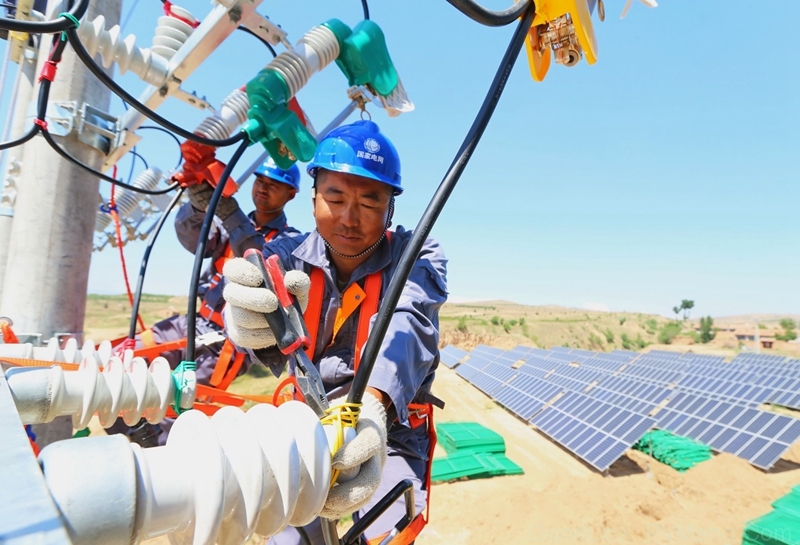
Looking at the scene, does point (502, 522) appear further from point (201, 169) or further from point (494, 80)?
point (494, 80)

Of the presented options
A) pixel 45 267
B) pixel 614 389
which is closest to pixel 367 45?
pixel 45 267

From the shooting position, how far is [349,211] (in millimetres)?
2070

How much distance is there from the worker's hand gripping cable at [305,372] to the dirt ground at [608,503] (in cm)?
516

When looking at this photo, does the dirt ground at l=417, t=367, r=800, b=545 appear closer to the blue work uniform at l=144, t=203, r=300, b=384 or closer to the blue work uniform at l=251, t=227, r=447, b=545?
the blue work uniform at l=144, t=203, r=300, b=384

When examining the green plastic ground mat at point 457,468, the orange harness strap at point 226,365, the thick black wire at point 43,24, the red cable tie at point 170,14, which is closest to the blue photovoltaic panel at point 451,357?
the green plastic ground mat at point 457,468

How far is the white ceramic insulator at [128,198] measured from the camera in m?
4.85

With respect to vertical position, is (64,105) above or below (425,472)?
above

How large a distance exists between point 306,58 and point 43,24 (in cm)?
110

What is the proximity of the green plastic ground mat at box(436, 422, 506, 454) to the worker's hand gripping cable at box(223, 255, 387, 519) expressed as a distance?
26.0 feet

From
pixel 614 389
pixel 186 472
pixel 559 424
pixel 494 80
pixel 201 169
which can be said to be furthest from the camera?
pixel 614 389

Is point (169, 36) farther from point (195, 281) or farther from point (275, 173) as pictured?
point (275, 173)

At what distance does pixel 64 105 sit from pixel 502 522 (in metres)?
6.39

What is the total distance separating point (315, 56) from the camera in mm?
2102

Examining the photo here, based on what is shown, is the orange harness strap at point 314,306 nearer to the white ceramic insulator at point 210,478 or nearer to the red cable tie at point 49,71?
the white ceramic insulator at point 210,478
